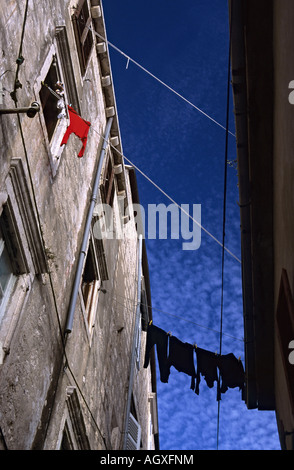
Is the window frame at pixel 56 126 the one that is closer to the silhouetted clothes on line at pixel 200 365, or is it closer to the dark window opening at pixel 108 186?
the dark window opening at pixel 108 186

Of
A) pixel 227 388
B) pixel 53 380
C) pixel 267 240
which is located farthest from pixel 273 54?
pixel 227 388

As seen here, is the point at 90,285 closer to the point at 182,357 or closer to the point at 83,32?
the point at 182,357

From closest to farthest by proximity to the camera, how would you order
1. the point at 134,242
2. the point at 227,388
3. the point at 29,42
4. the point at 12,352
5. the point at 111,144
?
the point at 12,352 < the point at 29,42 < the point at 227,388 < the point at 111,144 < the point at 134,242

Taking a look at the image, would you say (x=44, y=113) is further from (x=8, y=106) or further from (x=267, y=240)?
(x=267, y=240)

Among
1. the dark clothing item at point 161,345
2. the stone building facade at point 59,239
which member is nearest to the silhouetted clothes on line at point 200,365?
the dark clothing item at point 161,345

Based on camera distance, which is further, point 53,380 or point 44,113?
point 44,113

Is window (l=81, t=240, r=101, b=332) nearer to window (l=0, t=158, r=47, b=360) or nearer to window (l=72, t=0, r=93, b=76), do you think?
window (l=0, t=158, r=47, b=360)

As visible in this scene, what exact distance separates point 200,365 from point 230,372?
25.9 inches

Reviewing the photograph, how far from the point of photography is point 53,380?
7.00 meters

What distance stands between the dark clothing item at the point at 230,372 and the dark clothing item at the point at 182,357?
0.64m

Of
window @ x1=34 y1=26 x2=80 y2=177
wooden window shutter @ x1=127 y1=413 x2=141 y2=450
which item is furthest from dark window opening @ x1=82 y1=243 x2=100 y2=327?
wooden window shutter @ x1=127 y1=413 x2=141 y2=450

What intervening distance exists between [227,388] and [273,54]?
693cm

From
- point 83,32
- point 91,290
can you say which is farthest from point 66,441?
point 83,32

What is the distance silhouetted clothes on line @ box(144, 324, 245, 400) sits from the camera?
33.1 ft
